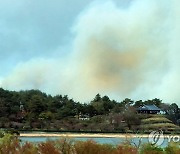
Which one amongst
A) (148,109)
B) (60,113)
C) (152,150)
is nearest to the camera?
(152,150)

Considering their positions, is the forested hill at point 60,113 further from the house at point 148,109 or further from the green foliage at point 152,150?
the green foliage at point 152,150

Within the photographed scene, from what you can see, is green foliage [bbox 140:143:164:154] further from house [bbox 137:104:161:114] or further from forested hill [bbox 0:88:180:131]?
house [bbox 137:104:161:114]

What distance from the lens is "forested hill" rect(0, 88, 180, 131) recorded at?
321 feet

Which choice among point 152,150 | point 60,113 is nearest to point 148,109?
point 60,113

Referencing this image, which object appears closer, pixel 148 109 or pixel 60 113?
pixel 60 113

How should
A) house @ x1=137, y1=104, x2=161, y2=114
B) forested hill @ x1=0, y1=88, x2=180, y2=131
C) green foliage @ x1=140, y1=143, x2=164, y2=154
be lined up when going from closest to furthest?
green foliage @ x1=140, y1=143, x2=164, y2=154 → forested hill @ x1=0, y1=88, x2=180, y2=131 → house @ x1=137, y1=104, x2=161, y2=114

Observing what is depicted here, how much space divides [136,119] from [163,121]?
9.74 m

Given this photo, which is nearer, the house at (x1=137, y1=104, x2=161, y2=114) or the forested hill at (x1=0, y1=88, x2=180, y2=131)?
the forested hill at (x1=0, y1=88, x2=180, y2=131)

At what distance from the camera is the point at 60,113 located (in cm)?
10181

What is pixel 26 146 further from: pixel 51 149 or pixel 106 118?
pixel 106 118

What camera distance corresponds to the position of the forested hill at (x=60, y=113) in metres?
97.9

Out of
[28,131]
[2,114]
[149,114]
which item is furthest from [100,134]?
[149,114]

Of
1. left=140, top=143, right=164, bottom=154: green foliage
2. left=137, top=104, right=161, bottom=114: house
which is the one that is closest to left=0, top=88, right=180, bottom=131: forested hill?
left=137, top=104, right=161, bottom=114: house

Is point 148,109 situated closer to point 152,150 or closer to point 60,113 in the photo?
point 60,113
